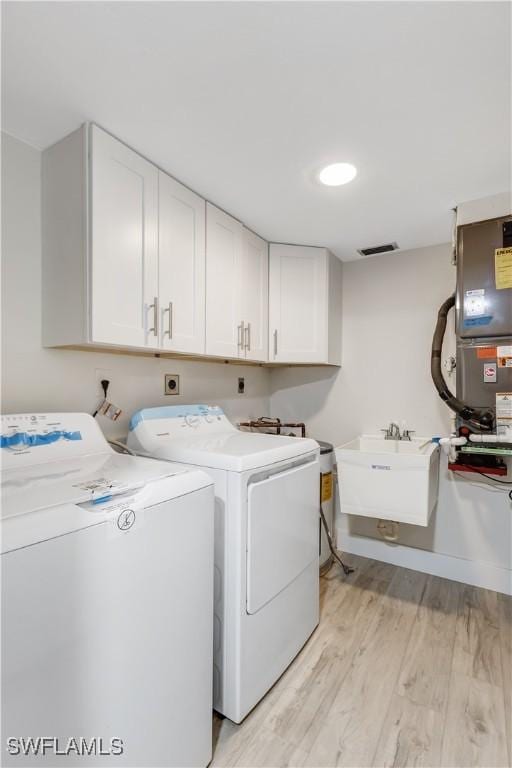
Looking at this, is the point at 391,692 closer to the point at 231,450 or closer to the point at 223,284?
the point at 231,450

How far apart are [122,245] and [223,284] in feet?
2.17

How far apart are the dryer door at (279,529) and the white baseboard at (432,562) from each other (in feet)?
3.41

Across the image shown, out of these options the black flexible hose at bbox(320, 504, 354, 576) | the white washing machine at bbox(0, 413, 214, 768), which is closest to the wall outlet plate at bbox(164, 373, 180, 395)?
the white washing machine at bbox(0, 413, 214, 768)

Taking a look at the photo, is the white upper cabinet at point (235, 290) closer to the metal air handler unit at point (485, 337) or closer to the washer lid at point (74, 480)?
the washer lid at point (74, 480)

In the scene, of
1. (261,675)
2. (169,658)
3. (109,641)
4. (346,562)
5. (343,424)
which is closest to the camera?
(109,641)

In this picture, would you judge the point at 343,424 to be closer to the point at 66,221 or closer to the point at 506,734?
the point at 506,734

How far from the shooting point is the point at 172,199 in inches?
64.2

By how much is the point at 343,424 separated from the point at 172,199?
193 cm

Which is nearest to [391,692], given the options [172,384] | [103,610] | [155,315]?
[103,610]

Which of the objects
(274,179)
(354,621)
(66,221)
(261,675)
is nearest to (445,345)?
(274,179)

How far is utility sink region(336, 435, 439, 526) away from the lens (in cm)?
195

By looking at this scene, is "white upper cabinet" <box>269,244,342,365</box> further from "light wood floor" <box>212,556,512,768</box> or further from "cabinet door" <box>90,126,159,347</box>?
"light wood floor" <box>212,556,512,768</box>

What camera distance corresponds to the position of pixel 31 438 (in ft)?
4.18

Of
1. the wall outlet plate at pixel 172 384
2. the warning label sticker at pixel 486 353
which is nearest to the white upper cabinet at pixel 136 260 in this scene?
the wall outlet plate at pixel 172 384
